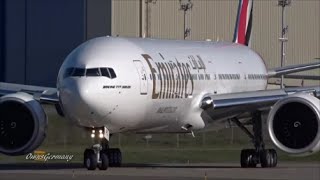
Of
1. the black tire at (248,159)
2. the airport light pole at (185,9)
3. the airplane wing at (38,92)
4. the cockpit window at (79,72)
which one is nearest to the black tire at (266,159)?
the black tire at (248,159)

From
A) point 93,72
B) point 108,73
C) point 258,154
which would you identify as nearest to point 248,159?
point 258,154

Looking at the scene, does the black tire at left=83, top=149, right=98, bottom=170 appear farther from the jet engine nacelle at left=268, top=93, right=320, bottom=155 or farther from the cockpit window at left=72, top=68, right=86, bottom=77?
the jet engine nacelle at left=268, top=93, right=320, bottom=155

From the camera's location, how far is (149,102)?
100ft

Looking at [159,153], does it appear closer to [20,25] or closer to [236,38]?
[236,38]

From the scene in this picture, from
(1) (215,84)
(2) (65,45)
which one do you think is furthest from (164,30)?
(1) (215,84)

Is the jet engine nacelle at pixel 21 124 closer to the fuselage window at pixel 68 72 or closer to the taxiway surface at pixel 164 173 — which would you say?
the taxiway surface at pixel 164 173

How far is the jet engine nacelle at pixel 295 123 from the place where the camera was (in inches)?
1142

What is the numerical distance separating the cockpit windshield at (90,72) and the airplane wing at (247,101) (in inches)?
176

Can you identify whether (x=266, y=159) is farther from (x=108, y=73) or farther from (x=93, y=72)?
(x=93, y=72)

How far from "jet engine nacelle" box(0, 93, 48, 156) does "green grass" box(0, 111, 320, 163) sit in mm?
3724

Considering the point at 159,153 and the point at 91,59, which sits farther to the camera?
the point at 159,153

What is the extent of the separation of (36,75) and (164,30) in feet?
29.8

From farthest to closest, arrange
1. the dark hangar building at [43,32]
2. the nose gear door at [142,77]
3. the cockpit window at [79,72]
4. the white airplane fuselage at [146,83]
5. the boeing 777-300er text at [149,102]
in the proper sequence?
the dark hangar building at [43,32] → the nose gear door at [142,77] → the boeing 777-300er text at [149,102] → the cockpit window at [79,72] → the white airplane fuselage at [146,83]

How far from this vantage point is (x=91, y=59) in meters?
29.2
